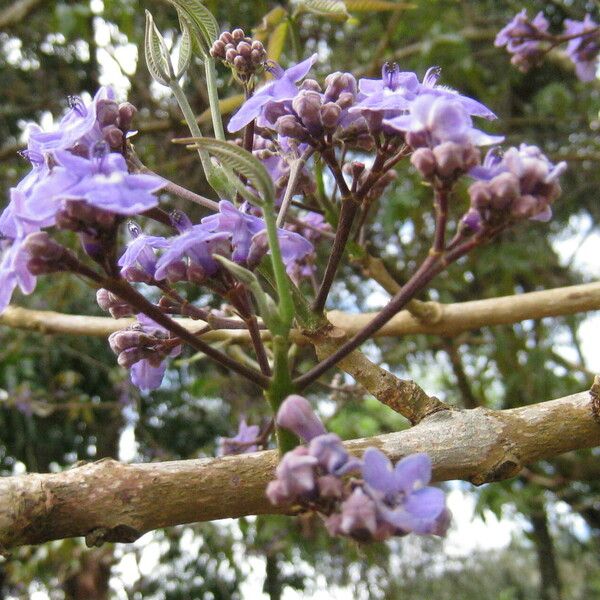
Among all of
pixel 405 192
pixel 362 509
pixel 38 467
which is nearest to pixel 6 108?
pixel 38 467

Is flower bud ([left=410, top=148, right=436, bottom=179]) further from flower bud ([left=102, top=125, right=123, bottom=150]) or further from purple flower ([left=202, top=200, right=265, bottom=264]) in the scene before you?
flower bud ([left=102, top=125, right=123, bottom=150])

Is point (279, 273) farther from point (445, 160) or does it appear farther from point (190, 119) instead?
point (190, 119)

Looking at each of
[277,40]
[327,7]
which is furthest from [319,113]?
[277,40]

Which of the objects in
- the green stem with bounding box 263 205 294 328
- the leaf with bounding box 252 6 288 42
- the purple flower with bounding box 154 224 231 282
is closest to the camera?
the green stem with bounding box 263 205 294 328

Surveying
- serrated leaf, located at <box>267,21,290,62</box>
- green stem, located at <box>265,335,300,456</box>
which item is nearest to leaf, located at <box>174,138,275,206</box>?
green stem, located at <box>265,335,300,456</box>

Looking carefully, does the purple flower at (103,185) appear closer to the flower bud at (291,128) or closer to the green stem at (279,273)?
the green stem at (279,273)

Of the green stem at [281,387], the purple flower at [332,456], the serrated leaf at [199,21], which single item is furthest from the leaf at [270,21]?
the purple flower at [332,456]
